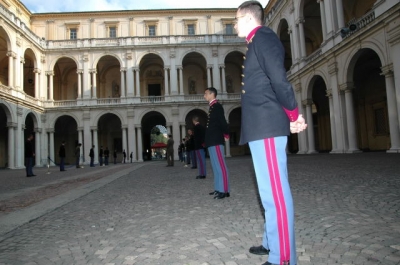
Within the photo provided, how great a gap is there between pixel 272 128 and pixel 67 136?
36.8 metres

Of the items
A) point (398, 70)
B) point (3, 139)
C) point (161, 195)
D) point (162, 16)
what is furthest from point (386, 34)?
Answer: point (3, 139)

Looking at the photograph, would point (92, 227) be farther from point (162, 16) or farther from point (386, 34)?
point (162, 16)

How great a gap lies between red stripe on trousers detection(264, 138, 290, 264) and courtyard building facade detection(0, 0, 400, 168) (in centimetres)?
1549

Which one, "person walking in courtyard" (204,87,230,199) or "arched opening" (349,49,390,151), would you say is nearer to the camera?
"person walking in courtyard" (204,87,230,199)

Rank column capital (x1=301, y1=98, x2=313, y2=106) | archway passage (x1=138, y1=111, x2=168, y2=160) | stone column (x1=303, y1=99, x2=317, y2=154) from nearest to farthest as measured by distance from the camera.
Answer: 1. stone column (x1=303, y1=99, x2=317, y2=154)
2. column capital (x1=301, y1=98, x2=313, y2=106)
3. archway passage (x1=138, y1=111, x2=168, y2=160)

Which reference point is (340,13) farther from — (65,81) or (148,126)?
(65,81)

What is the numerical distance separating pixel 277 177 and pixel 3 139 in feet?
112

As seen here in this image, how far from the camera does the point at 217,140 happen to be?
5148 mm

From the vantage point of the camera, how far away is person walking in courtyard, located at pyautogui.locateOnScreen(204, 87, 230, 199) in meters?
5.04

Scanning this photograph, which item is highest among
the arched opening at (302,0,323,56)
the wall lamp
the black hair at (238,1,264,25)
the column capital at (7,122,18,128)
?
the arched opening at (302,0,323,56)

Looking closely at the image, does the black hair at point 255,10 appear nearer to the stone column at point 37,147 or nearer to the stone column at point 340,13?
the stone column at point 340,13

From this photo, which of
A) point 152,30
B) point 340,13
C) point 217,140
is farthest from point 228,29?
point 217,140

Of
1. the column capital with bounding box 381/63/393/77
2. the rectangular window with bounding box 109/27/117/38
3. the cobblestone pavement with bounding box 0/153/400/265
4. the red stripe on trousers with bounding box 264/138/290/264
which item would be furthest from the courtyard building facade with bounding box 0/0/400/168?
the red stripe on trousers with bounding box 264/138/290/264

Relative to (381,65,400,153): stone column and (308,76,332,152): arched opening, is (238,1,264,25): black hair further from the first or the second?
(308,76,332,152): arched opening
